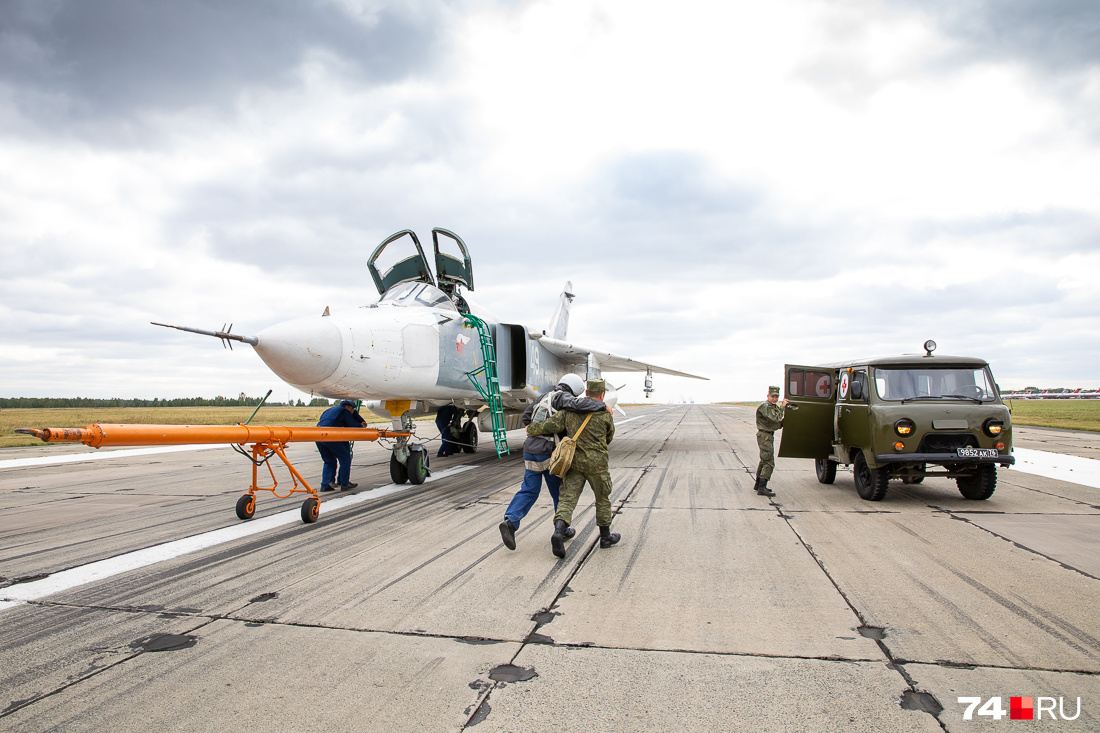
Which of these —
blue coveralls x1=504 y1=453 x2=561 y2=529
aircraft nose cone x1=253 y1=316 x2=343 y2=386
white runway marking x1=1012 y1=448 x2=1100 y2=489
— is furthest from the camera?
white runway marking x1=1012 y1=448 x2=1100 y2=489

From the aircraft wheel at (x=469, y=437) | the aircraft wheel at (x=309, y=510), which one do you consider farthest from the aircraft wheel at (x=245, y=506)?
the aircraft wheel at (x=469, y=437)

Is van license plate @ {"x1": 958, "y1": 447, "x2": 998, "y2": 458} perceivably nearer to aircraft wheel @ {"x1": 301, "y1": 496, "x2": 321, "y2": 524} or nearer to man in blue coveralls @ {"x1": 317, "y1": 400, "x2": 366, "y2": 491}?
aircraft wheel @ {"x1": 301, "y1": 496, "x2": 321, "y2": 524}

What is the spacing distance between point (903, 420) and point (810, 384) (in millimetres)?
1954

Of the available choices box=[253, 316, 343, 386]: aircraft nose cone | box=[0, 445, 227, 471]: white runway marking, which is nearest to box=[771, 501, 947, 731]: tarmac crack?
box=[253, 316, 343, 386]: aircraft nose cone

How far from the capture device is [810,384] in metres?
9.38

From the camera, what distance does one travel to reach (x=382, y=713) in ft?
8.75

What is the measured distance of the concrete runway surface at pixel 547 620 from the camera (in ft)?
8.93

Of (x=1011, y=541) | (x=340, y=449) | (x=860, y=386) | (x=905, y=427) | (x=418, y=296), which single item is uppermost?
(x=418, y=296)

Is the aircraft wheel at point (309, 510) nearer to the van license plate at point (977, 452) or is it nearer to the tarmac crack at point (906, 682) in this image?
the tarmac crack at point (906, 682)

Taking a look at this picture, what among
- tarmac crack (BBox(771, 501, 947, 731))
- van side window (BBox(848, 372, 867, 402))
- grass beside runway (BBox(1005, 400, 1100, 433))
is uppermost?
van side window (BBox(848, 372, 867, 402))

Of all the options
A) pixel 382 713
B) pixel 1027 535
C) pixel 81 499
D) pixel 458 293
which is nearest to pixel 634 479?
pixel 458 293

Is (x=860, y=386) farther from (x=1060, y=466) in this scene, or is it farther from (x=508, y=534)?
(x=1060, y=466)

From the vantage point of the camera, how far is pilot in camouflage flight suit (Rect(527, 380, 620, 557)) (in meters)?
5.44

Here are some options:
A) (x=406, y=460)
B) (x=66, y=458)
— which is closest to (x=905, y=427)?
(x=406, y=460)
